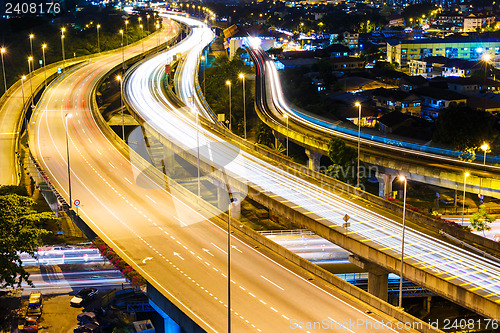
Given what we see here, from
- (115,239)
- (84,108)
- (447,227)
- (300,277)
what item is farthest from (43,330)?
(84,108)

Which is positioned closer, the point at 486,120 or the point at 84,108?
the point at 486,120

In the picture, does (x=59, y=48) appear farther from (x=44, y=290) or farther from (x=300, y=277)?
(x=300, y=277)

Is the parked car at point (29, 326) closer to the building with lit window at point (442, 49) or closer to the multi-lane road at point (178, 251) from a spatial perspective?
the multi-lane road at point (178, 251)

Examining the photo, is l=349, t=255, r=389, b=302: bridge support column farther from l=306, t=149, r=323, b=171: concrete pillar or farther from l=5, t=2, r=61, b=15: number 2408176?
l=5, t=2, r=61, b=15: number 2408176

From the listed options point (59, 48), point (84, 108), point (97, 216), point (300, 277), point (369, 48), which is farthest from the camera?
point (369, 48)

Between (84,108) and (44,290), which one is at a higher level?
(84,108)

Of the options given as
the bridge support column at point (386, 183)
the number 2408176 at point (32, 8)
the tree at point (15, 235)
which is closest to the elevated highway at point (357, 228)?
the bridge support column at point (386, 183)

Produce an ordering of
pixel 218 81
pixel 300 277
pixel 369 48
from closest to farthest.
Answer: pixel 300 277
pixel 218 81
pixel 369 48
